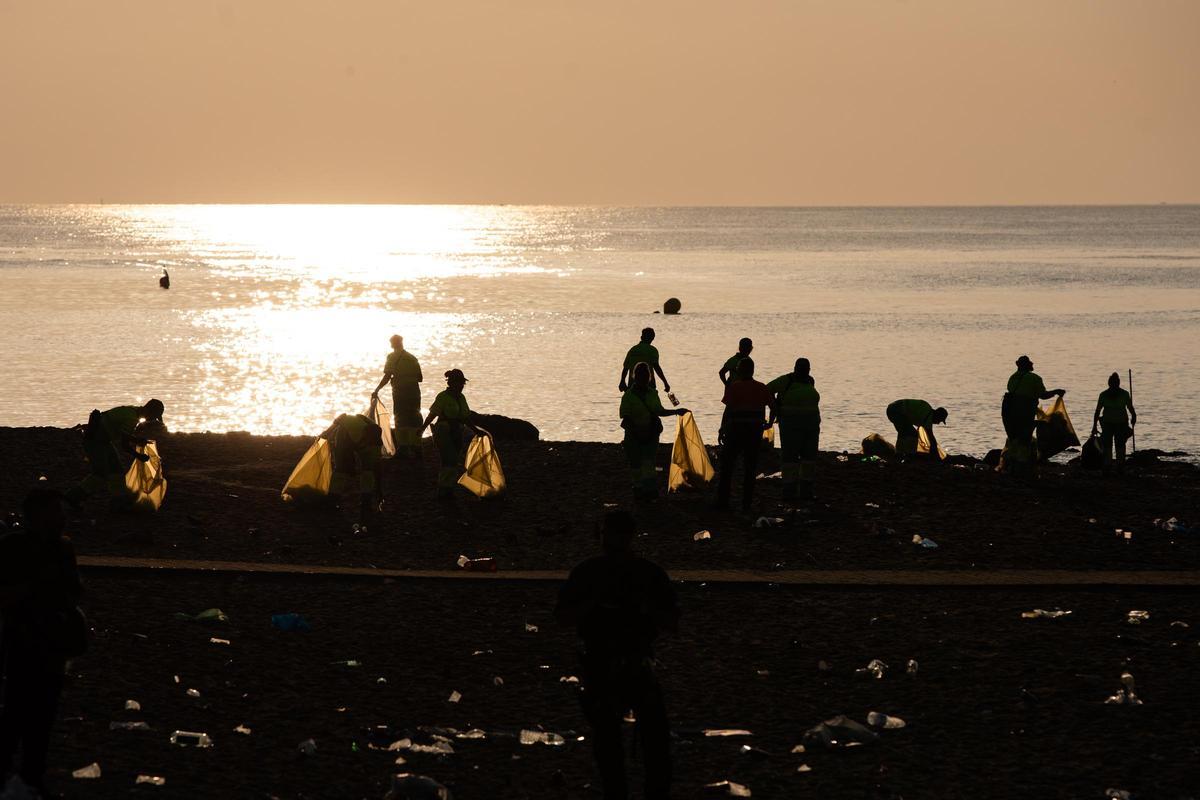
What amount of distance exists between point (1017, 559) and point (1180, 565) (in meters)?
1.44

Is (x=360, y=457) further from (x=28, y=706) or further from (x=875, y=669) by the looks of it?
(x=28, y=706)

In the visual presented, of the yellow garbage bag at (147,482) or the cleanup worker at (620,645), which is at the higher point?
the yellow garbage bag at (147,482)

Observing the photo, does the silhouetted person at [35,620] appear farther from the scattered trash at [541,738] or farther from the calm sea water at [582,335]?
the calm sea water at [582,335]


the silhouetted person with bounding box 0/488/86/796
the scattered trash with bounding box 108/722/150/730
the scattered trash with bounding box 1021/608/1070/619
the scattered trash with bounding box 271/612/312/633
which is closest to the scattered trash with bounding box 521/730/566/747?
the scattered trash with bounding box 108/722/150/730

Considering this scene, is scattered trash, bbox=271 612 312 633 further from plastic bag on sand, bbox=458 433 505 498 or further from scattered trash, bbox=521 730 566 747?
plastic bag on sand, bbox=458 433 505 498

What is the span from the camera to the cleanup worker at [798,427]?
1675 centimetres

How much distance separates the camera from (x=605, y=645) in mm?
7602

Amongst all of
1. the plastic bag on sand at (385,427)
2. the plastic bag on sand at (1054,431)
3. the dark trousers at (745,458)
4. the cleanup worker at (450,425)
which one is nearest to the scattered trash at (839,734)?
the dark trousers at (745,458)

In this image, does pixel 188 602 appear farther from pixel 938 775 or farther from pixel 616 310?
pixel 616 310

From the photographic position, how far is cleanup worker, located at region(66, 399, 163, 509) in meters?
16.0

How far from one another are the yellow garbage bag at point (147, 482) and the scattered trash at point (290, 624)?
4669mm

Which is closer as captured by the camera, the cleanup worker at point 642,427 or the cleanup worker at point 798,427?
the cleanup worker at point 642,427

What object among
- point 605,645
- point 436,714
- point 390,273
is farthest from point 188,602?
point 390,273

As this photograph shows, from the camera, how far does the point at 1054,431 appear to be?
69.1 ft
